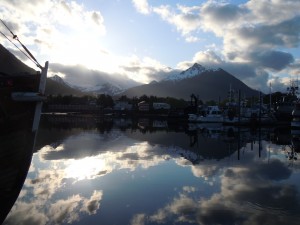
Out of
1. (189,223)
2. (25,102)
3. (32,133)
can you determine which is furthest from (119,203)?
(25,102)

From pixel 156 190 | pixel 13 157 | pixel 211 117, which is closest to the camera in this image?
pixel 13 157

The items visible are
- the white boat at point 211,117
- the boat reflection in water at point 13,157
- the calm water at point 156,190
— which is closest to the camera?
the calm water at point 156,190

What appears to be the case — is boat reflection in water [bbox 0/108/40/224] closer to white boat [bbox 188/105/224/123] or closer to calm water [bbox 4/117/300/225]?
calm water [bbox 4/117/300/225]

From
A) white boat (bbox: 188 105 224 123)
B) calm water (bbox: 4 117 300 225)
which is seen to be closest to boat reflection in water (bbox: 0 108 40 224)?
calm water (bbox: 4 117 300 225)

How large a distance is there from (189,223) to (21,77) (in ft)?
24.7

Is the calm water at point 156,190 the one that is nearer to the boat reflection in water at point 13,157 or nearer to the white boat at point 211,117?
the boat reflection in water at point 13,157

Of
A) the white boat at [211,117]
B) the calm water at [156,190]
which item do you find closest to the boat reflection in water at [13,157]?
the calm water at [156,190]

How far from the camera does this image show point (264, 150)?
1125 inches

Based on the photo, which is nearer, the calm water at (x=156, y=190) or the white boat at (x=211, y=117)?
the calm water at (x=156, y=190)

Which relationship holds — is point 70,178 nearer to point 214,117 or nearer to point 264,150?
point 264,150

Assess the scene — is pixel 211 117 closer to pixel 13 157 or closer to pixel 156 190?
pixel 156 190

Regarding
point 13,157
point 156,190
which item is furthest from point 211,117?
point 13,157

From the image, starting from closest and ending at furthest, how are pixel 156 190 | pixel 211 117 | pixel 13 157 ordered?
pixel 13 157 → pixel 156 190 → pixel 211 117

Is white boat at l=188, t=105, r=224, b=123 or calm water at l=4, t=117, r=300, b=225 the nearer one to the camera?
calm water at l=4, t=117, r=300, b=225
